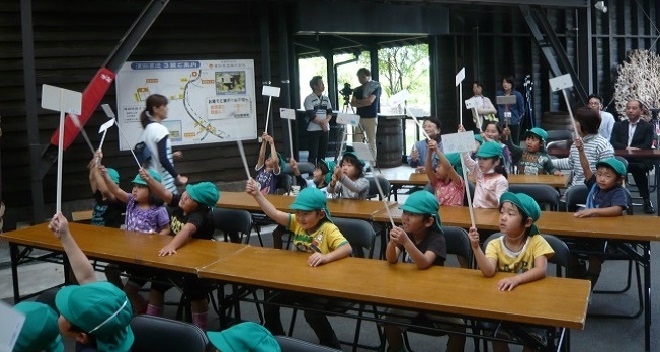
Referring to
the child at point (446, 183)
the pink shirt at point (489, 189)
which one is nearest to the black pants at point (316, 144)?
the child at point (446, 183)

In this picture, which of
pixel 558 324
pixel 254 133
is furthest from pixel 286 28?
pixel 558 324

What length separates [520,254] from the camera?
3.64 m

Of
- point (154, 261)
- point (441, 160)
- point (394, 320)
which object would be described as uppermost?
point (441, 160)

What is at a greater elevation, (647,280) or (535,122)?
(535,122)

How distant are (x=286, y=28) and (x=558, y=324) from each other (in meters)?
7.64

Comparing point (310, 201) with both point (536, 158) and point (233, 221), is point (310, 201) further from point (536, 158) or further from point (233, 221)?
point (536, 158)

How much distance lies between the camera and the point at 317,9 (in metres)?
9.87

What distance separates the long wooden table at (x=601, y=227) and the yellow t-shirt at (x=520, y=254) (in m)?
0.79

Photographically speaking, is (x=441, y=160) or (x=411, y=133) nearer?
(x=441, y=160)

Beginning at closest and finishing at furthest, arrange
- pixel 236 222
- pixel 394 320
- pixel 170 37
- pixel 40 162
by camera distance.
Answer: pixel 394 320
pixel 236 222
pixel 40 162
pixel 170 37

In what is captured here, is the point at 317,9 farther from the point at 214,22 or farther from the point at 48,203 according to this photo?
the point at 48,203

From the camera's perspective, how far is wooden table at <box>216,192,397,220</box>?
5277 mm

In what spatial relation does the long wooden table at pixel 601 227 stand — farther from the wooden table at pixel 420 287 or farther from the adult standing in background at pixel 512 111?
the adult standing in background at pixel 512 111

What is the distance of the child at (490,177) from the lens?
17.2ft
